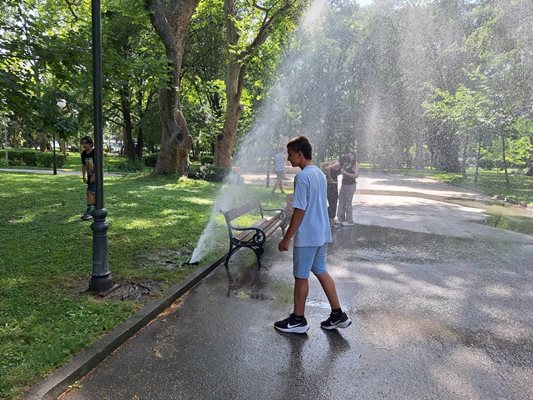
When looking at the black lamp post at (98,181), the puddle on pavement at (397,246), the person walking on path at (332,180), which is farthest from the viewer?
the person walking on path at (332,180)

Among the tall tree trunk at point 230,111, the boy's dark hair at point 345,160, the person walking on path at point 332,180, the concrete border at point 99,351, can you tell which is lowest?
the concrete border at point 99,351

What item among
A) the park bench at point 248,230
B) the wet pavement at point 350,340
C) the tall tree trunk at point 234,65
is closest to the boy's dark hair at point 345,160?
the park bench at point 248,230

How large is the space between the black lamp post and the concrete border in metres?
0.73

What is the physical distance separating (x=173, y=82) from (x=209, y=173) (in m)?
4.94

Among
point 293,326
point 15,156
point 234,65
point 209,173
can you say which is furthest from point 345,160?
point 15,156

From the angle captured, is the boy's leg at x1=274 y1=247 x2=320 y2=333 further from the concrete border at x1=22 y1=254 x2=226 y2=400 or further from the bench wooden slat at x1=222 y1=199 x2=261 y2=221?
the bench wooden slat at x1=222 y1=199 x2=261 y2=221

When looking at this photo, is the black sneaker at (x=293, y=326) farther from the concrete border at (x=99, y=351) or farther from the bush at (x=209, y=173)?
the bush at (x=209, y=173)

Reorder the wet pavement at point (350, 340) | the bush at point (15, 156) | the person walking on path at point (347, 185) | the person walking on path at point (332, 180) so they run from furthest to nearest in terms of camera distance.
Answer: the bush at point (15, 156) < the person walking on path at point (347, 185) < the person walking on path at point (332, 180) < the wet pavement at point (350, 340)

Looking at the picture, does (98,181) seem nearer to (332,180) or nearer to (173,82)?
(332,180)

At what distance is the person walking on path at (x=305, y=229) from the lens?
373 cm

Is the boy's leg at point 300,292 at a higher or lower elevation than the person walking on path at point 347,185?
lower

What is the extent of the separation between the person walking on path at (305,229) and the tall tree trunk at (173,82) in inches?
485

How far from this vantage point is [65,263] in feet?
18.6

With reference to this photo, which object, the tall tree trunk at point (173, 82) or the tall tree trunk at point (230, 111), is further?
the tall tree trunk at point (230, 111)
